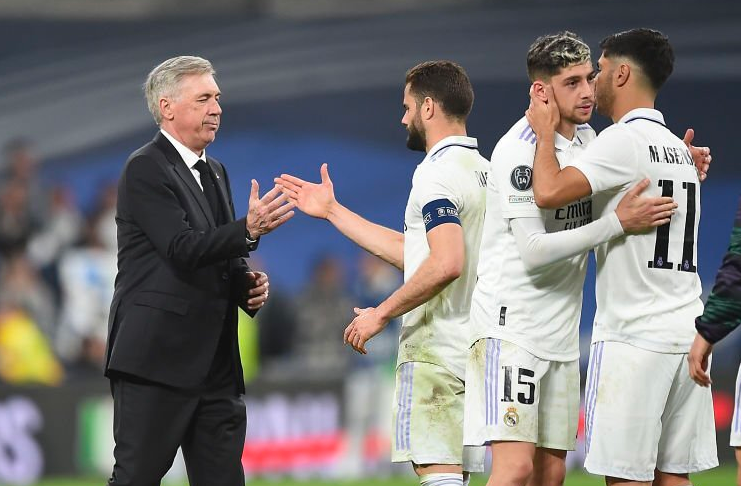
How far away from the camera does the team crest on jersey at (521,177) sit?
4.52 meters

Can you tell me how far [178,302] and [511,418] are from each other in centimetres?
139

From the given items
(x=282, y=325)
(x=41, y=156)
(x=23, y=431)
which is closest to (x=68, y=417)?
(x=23, y=431)

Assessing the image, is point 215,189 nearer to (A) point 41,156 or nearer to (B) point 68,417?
(B) point 68,417

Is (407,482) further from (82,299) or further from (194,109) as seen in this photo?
(194,109)

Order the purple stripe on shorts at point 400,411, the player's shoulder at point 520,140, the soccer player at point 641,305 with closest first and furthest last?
the soccer player at point 641,305, the player's shoulder at point 520,140, the purple stripe on shorts at point 400,411

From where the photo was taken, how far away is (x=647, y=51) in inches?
180

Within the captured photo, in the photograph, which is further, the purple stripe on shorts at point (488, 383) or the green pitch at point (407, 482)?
the green pitch at point (407, 482)

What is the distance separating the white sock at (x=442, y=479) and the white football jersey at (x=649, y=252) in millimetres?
834

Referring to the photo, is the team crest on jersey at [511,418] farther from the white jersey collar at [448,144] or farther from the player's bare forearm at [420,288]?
the white jersey collar at [448,144]

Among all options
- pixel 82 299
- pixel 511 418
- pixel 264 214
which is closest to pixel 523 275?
pixel 511 418

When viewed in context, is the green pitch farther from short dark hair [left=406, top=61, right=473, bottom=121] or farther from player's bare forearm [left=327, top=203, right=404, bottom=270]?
short dark hair [left=406, top=61, right=473, bottom=121]

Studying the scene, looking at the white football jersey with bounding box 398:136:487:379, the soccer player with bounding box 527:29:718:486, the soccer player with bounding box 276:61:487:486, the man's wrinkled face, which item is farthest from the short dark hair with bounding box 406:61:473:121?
the man's wrinkled face

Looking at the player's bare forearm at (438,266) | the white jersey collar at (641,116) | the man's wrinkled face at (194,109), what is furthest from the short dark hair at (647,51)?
the man's wrinkled face at (194,109)

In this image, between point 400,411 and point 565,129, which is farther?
point 400,411
